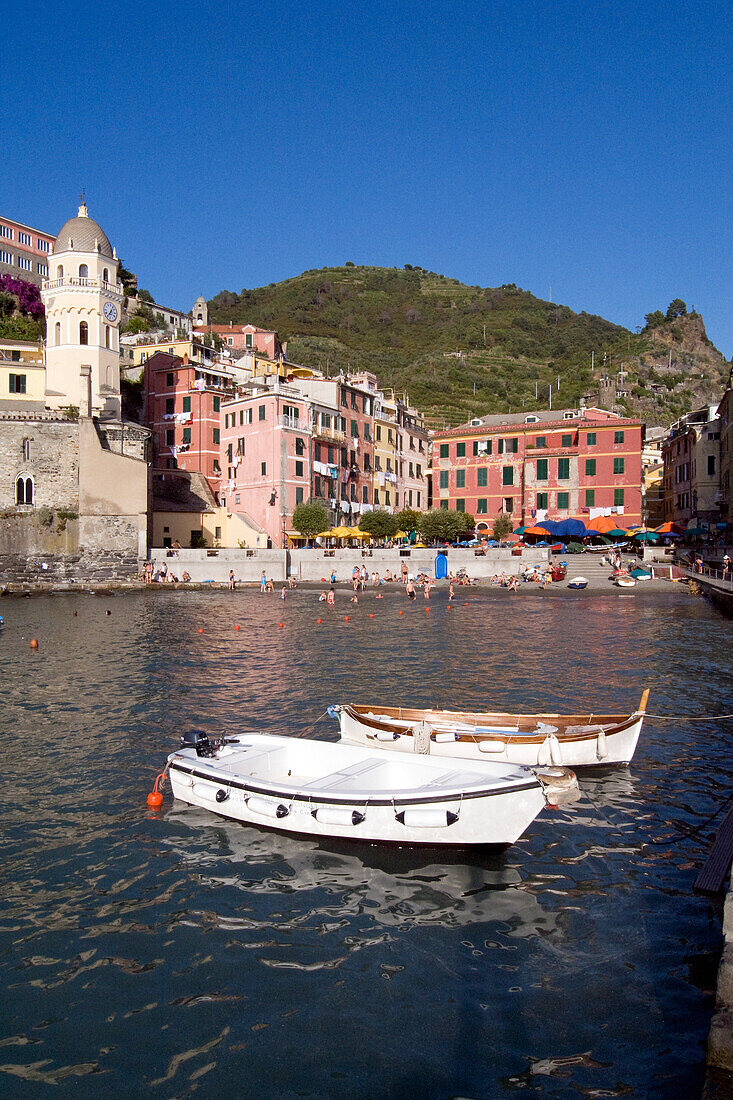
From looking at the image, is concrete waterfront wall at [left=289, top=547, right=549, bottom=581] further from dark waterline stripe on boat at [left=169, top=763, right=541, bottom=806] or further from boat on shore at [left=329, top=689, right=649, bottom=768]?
dark waterline stripe on boat at [left=169, top=763, right=541, bottom=806]

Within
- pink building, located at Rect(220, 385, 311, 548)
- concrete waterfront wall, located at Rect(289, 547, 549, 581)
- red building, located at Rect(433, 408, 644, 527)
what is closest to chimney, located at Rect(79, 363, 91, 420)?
pink building, located at Rect(220, 385, 311, 548)

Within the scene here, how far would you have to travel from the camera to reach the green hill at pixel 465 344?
4429 inches

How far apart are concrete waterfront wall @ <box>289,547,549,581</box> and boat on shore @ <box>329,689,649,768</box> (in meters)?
37.5

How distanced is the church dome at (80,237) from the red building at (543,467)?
3098 cm

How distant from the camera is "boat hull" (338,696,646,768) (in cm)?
1245

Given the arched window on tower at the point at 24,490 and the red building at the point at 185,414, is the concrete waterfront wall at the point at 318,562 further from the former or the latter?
the red building at the point at 185,414

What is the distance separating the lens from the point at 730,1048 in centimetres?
445

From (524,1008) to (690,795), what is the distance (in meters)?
6.20

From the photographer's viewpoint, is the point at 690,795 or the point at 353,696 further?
the point at 353,696

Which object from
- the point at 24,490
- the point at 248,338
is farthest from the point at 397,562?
the point at 248,338

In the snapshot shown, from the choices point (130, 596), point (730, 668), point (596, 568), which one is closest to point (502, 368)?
point (596, 568)

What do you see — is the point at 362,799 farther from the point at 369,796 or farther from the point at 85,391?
the point at 85,391

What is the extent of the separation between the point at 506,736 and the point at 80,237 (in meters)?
56.7

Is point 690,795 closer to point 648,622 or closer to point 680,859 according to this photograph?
point 680,859
